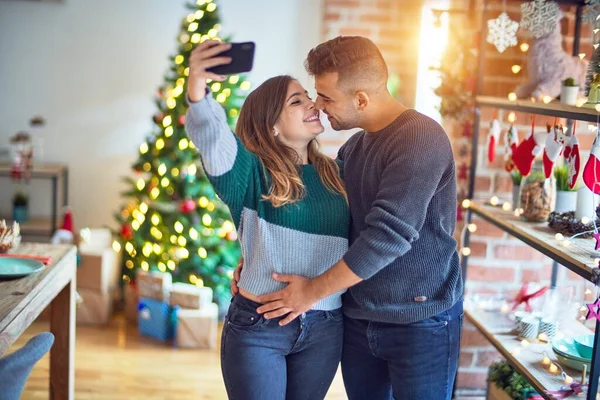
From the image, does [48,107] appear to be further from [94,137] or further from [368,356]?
[368,356]

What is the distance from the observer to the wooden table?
2.01 metres

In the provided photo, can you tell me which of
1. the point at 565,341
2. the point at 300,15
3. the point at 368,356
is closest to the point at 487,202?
the point at 565,341

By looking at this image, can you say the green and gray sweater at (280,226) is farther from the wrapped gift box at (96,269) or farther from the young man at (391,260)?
the wrapped gift box at (96,269)

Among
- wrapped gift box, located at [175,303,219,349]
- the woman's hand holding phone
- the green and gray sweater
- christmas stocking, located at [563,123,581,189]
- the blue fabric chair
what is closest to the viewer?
the blue fabric chair

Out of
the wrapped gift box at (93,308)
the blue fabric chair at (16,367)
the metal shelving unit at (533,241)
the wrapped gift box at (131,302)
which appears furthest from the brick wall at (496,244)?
the blue fabric chair at (16,367)

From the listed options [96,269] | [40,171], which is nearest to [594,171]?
[96,269]

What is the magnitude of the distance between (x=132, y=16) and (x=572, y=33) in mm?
2703

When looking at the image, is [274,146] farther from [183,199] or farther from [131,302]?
[131,302]

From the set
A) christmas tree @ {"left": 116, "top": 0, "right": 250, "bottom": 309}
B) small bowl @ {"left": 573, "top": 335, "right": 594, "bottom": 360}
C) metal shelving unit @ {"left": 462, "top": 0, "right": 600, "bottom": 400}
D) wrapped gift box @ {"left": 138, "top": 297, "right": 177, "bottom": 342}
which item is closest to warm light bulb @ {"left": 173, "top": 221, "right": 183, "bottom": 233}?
christmas tree @ {"left": 116, "top": 0, "right": 250, "bottom": 309}

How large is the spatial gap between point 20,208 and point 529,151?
3.11 metres

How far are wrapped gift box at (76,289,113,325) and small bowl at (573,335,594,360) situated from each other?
252cm

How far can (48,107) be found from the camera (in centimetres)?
476

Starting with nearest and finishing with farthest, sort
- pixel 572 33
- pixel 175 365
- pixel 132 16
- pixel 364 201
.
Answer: pixel 364 201, pixel 572 33, pixel 175 365, pixel 132 16

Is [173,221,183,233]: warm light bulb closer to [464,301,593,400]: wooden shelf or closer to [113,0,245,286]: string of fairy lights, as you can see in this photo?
[113,0,245,286]: string of fairy lights
